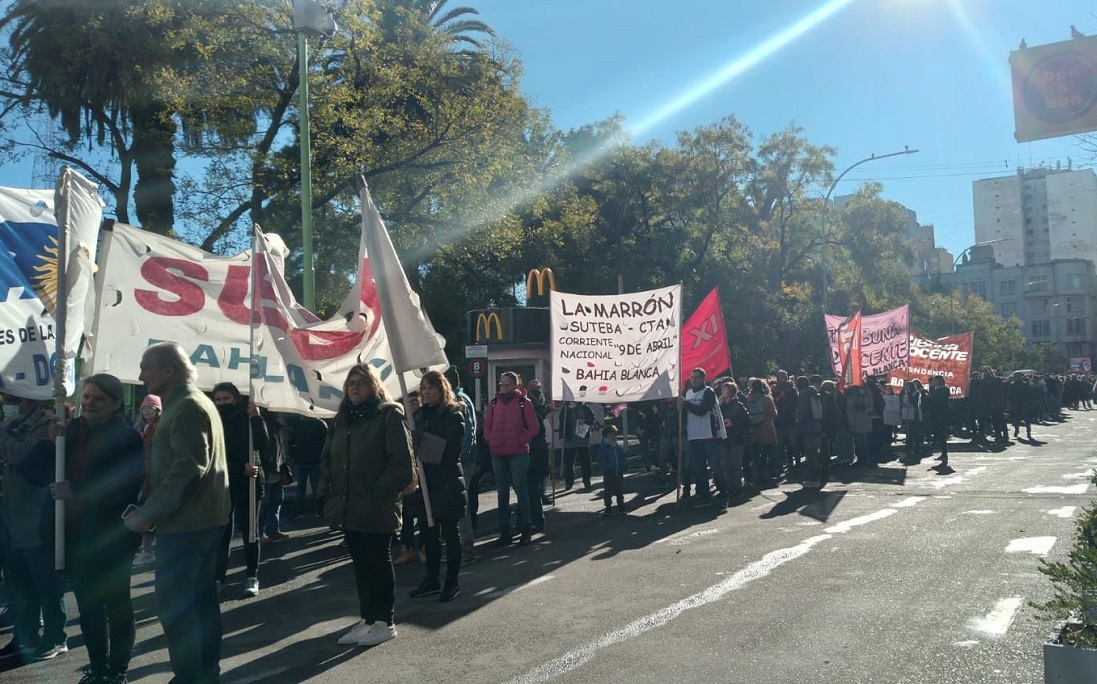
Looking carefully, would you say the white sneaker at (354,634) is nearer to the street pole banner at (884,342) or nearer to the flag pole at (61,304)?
the flag pole at (61,304)

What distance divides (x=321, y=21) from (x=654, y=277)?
78.1 ft

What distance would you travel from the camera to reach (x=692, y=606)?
7074 mm

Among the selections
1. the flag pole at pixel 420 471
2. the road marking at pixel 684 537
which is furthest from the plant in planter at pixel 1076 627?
the road marking at pixel 684 537

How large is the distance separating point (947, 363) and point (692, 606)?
1862cm

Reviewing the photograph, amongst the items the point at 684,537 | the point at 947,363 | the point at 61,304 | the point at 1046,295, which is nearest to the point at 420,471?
the point at 61,304

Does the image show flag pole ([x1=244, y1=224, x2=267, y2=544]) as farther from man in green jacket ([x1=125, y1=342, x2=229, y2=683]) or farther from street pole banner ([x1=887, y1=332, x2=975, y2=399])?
street pole banner ([x1=887, y1=332, x2=975, y2=399])

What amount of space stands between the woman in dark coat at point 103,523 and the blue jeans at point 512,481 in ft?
16.1

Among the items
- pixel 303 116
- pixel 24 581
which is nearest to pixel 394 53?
pixel 303 116

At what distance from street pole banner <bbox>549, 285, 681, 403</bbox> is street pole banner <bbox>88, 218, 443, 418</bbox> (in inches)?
186

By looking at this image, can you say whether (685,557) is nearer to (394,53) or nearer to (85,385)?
(85,385)

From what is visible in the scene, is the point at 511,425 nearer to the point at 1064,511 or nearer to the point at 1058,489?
the point at 1064,511

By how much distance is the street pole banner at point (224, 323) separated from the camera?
725 cm

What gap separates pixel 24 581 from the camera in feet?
21.7

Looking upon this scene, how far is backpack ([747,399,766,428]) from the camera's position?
14.8 meters
